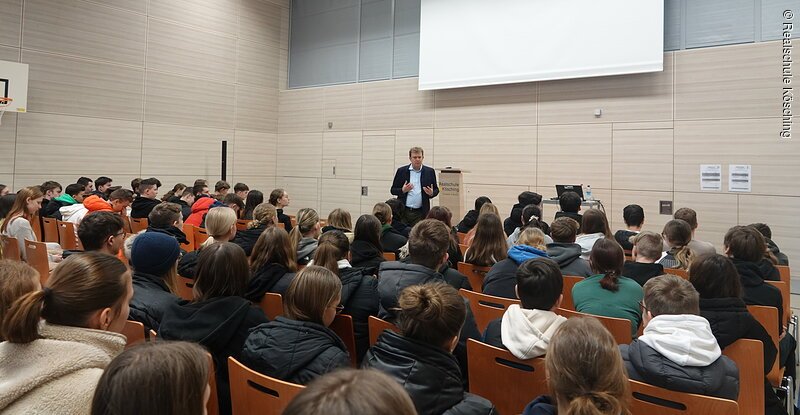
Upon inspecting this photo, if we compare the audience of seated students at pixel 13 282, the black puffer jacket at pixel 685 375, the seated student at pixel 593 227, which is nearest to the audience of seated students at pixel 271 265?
the audience of seated students at pixel 13 282

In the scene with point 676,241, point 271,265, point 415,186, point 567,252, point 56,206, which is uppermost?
point 415,186

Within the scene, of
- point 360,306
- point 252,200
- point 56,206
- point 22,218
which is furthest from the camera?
point 56,206

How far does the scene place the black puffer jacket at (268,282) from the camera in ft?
10.2

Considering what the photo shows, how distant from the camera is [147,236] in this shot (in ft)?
9.32

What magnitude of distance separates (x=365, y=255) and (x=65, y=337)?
2292mm

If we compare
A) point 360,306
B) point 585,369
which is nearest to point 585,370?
point 585,369

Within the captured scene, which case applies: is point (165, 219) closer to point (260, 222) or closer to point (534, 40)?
point (260, 222)

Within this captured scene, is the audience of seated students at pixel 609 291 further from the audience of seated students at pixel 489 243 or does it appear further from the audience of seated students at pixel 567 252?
the audience of seated students at pixel 489 243

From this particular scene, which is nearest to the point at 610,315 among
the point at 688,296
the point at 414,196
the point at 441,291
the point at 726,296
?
the point at 726,296

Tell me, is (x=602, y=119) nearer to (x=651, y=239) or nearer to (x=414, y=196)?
(x=414, y=196)

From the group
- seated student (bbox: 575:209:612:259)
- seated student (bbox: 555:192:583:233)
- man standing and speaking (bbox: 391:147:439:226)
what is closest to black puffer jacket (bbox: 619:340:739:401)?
seated student (bbox: 575:209:612:259)

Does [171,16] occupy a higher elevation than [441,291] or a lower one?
higher

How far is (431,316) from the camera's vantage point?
1.79m

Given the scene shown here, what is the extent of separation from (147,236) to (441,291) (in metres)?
1.78
